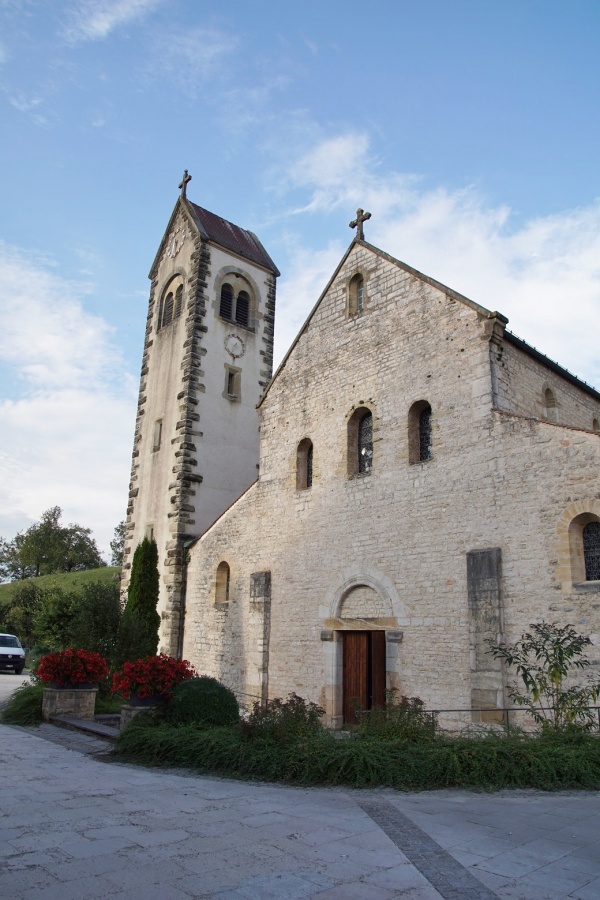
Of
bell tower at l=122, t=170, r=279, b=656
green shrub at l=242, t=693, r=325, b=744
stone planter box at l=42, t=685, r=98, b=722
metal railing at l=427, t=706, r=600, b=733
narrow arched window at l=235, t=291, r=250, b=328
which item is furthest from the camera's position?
narrow arched window at l=235, t=291, r=250, b=328

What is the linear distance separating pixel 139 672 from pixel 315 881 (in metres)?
7.22

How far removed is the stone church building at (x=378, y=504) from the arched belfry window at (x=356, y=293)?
0.04 meters

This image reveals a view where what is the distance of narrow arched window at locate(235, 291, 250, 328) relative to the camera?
2423cm

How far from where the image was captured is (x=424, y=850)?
18.6 ft

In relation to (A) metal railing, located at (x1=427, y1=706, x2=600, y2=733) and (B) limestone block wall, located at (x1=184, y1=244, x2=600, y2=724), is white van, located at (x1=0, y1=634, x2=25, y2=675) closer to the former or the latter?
(B) limestone block wall, located at (x1=184, y1=244, x2=600, y2=724)

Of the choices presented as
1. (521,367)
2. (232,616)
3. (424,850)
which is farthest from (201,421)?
(424,850)

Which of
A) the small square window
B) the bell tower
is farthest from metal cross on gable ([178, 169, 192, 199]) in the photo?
the small square window

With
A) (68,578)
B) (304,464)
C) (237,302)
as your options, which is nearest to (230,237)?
(237,302)

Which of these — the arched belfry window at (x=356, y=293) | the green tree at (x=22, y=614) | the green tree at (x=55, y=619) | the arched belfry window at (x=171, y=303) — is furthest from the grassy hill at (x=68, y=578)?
the arched belfry window at (x=356, y=293)

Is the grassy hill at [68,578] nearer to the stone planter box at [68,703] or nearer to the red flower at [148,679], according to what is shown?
the stone planter box at [68,703]

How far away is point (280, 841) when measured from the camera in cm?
586

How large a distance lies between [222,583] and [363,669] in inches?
228

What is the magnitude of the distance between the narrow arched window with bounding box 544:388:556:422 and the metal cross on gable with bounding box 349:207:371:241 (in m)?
6.01

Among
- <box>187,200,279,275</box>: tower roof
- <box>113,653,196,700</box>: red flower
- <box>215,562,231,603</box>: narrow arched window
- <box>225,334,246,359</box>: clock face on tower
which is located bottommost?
<box>113,653,196,700</box>: red flower
